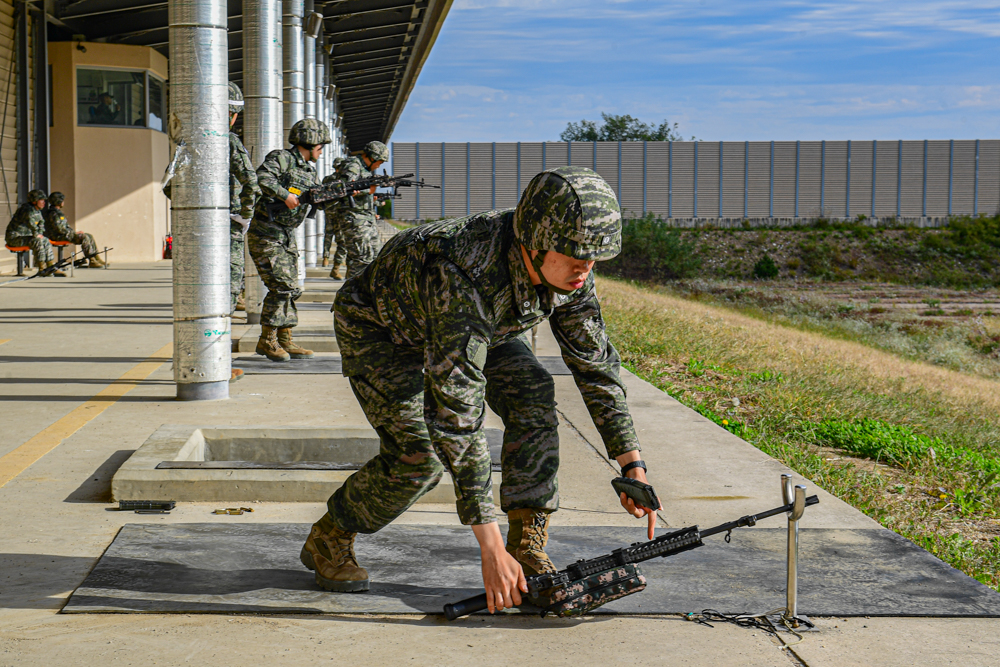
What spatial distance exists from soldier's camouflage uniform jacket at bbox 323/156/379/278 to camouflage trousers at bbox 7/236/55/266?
31.9ft

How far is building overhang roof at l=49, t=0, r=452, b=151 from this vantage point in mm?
20953

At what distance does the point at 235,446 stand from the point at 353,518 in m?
2.27

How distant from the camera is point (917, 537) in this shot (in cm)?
494

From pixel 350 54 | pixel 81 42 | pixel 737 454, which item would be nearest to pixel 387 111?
pixel 350 54

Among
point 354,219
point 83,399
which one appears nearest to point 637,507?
point 83,399

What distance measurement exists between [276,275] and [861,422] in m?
4.84

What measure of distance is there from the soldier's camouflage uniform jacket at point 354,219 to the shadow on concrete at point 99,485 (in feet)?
17.2

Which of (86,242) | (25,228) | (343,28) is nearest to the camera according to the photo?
(25,228)

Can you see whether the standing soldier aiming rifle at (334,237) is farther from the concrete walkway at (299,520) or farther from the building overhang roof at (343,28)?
the building overhang roof at (343,28)

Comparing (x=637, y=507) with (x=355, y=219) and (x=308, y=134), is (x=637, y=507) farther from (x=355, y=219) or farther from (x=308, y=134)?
(x=355, y=219)

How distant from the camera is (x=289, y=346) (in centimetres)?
916

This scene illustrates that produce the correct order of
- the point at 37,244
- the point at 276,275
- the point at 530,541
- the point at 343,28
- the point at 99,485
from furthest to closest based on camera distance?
the point at 343,28, the point at 37,244, the point at 276,275, the point at 99,485, the point at 530,541

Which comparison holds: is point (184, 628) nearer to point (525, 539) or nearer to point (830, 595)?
point (525, 539)

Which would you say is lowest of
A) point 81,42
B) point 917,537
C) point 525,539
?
point 917,537
